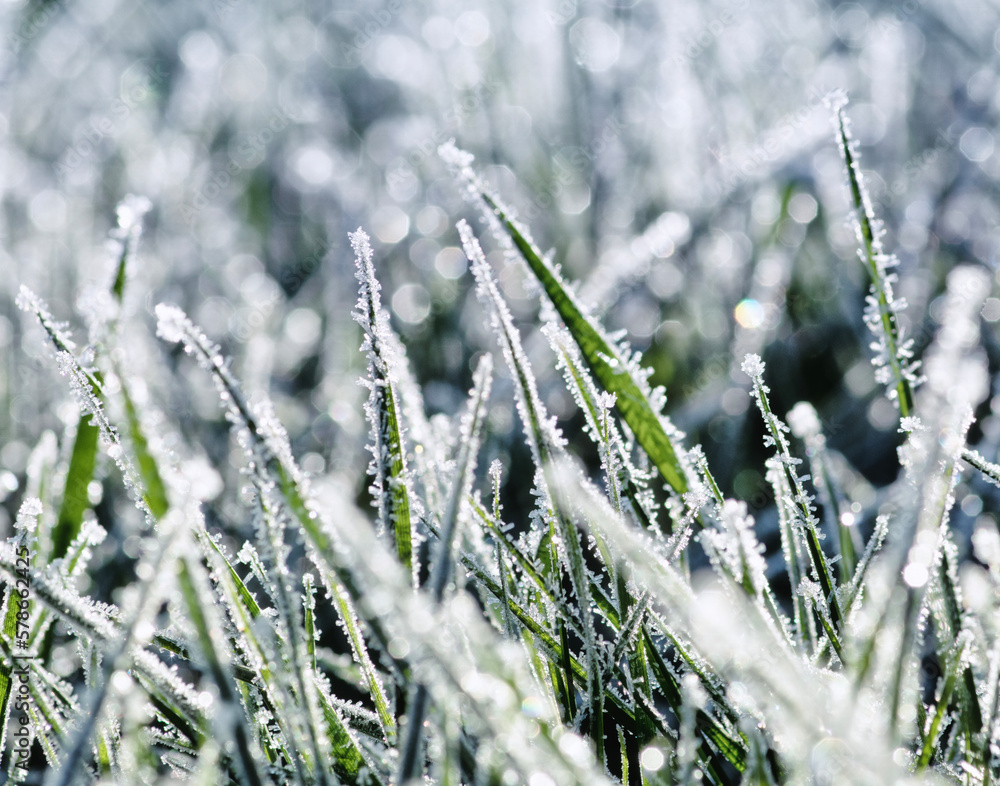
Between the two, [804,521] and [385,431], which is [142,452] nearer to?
[385,431]

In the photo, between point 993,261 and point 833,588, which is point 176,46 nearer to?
point 993,261

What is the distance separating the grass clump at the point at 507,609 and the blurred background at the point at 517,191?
267mm

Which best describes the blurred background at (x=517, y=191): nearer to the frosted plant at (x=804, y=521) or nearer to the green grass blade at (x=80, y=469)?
the green grass blade at (x=80, y=469)

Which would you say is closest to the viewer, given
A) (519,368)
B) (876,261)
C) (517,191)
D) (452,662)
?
(452,662)

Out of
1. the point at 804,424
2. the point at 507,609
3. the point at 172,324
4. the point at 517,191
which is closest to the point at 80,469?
the point at 172,324

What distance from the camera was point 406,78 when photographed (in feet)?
8.57

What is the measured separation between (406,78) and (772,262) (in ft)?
5.16

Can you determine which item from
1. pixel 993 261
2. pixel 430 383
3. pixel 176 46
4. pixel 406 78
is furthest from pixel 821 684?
pixel 176 46

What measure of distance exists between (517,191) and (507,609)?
4.95ft

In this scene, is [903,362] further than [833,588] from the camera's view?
Yes

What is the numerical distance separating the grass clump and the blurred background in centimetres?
27

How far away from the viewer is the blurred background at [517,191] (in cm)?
136

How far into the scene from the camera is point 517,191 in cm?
197

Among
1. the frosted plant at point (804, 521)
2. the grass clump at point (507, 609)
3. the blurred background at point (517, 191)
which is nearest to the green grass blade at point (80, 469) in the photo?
the grass clump at point (507, 609)
